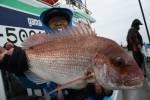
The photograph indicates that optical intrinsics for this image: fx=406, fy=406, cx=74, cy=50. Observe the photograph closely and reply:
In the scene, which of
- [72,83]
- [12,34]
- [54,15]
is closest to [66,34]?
[72,83]

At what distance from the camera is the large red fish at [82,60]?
6.94 ft

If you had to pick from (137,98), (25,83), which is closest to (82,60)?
(25,83)

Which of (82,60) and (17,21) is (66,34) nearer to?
(82,60)

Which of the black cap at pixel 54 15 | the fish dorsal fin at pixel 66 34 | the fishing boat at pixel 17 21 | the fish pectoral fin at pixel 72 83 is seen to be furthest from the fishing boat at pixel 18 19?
the fish pectoral fin at pixel 72 83

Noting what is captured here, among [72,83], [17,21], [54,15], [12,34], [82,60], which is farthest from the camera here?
[17,21]

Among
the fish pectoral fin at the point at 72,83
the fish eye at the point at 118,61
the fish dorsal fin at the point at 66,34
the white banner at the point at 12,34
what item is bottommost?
the fish pectoral fin at the point at 72,83

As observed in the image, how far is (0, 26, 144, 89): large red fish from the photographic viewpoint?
2115 mm

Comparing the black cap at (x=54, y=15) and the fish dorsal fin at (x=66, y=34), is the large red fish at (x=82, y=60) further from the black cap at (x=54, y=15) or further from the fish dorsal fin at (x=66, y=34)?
the black cap at (x=54, y=15)

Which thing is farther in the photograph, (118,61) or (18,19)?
(18,19)

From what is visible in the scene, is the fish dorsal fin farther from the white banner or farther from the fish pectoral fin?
the white banner

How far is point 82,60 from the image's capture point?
216 cm

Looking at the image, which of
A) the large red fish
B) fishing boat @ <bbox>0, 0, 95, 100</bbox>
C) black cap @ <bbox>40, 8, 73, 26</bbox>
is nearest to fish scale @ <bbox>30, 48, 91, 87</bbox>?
the large red fish

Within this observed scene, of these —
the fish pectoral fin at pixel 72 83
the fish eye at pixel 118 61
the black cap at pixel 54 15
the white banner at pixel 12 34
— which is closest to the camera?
the fish pectoral fin at pixel 72 83

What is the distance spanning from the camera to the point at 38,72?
2.28 metres
